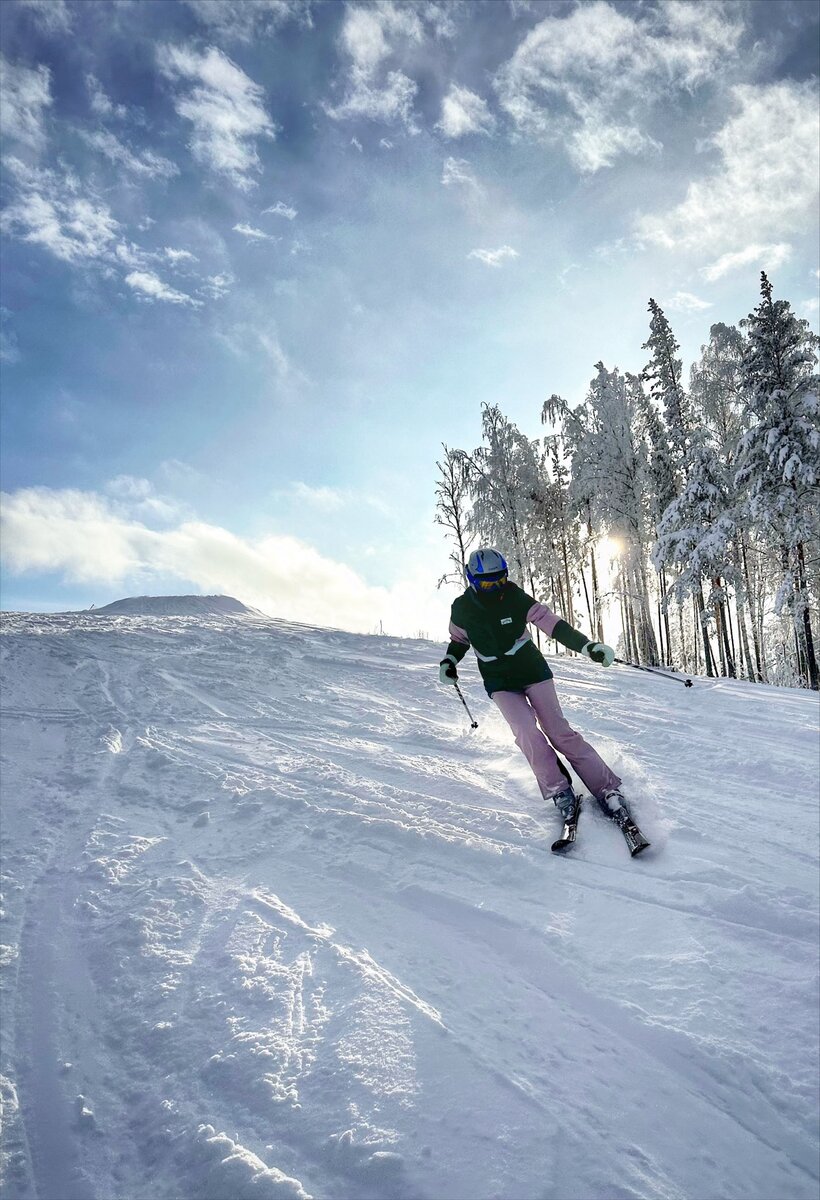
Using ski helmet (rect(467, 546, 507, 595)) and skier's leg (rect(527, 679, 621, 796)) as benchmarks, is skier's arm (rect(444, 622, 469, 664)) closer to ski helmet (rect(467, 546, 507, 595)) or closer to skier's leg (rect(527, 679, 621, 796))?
ski helmet (rect(467, 546, 507, 595))

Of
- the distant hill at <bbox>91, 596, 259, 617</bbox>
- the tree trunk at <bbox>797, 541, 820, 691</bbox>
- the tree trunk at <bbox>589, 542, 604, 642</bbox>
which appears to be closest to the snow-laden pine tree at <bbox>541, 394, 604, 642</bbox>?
the tree trunk at <bbox>589, 542, 604, 642</bbox>

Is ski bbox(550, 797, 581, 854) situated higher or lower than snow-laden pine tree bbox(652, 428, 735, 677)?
lower

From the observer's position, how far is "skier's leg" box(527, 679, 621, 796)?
4.42 metres

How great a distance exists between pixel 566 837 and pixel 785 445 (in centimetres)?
1674

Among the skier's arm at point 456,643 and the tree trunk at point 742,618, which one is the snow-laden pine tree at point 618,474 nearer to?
the tree trunk at point 742,618

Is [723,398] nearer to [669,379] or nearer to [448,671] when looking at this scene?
[669,379]

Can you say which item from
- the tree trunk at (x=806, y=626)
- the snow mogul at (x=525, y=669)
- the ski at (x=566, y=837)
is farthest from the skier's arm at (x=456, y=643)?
the tree trunk at (x=806, y=626)

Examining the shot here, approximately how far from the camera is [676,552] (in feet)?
60.5

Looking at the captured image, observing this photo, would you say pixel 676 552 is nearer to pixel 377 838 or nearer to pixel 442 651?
pixel 442 651

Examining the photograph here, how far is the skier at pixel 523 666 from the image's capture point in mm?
4449

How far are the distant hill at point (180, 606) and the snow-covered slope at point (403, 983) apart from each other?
14.5 m

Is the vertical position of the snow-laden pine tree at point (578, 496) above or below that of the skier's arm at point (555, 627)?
above

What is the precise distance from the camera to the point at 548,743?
477cm

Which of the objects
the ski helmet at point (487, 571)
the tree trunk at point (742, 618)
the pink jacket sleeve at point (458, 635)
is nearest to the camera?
the ski helmet at point (487, 571)
